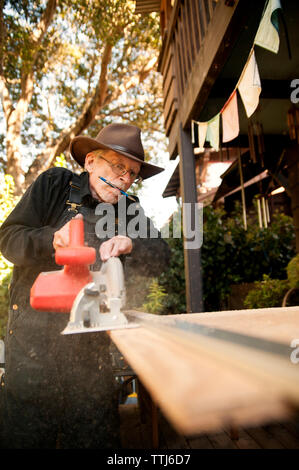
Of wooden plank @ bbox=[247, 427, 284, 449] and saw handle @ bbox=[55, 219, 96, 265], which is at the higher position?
saw handle @ bbox=[55, 219, 96, 265]

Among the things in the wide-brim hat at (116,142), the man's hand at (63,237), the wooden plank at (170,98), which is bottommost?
the man's hand at (63,237)

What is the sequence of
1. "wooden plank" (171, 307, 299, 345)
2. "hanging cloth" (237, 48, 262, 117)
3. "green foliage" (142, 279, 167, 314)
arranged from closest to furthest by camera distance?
"wooden plank" (171, 307, 299, 345) → "hanging cloth" (237, 48, 262, 117) → "green foliage" (142, 279, 167, 314)

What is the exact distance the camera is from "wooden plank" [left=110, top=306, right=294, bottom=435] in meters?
0.40

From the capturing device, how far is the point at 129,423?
8.84ft

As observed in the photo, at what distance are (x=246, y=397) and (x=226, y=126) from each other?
3.00m

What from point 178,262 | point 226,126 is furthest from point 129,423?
point 178,262

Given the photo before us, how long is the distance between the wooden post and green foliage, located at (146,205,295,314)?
76.2 inches

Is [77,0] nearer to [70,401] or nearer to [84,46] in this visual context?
[84,46]

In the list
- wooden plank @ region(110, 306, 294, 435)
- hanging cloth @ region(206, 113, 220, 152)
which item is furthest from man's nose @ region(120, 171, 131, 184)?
hanging cloth @ region(206, 113, 220, 152)

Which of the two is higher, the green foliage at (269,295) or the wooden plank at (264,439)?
the green foliage at (269,295)

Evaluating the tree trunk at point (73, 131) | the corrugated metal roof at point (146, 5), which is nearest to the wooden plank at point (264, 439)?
the corrugated metal roof at point (146, 5)

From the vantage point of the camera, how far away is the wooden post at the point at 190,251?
12.0 ft

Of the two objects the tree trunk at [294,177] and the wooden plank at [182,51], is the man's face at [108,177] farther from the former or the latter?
the tree trunk at [294,177]

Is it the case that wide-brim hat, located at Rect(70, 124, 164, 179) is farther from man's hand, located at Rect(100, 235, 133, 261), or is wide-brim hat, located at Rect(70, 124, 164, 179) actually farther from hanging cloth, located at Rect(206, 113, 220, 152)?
hanging cloth, located at Rect(206, 113, 220, 152)
